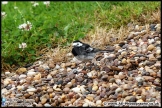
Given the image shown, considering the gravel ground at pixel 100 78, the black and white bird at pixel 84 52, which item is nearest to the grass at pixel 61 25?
the gravel ground at pixel 100 78

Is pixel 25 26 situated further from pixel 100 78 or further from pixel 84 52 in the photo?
pixel 100 78

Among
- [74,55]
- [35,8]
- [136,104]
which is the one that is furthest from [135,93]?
[35,8]

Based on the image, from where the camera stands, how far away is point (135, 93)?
468 centimetres

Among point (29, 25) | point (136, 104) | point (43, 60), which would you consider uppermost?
point (29, 25)

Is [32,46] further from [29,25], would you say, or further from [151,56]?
[151,56]

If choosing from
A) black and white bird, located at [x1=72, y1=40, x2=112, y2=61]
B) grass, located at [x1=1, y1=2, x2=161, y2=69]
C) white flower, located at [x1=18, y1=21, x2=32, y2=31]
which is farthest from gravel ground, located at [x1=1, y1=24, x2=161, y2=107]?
white flower, located at [x1=18, y1=21, x2=32, y2=31]

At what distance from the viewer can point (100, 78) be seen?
5238 mm

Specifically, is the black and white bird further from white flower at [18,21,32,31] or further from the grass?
white flower at [18,21,32,31]

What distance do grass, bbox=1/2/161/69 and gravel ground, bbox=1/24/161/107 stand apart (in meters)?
0.32

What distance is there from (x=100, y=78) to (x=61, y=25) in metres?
2.08

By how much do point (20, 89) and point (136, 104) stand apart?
1580 mm

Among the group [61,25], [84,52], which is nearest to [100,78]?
[84,52]

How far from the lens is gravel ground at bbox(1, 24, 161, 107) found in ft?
15.7

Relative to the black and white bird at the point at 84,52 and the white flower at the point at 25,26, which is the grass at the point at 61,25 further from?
the black and white bird at the point at 84,52
